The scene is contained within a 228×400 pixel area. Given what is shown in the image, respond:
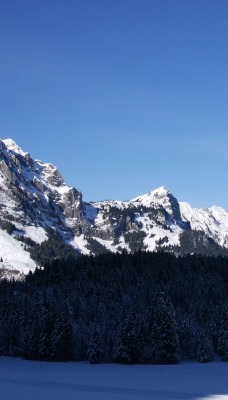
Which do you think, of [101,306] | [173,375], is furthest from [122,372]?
[101,306]

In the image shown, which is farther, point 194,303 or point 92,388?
point 194,303

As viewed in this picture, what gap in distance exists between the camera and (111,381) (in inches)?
3012

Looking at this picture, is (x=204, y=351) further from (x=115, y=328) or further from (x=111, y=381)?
(x=111, y=381)

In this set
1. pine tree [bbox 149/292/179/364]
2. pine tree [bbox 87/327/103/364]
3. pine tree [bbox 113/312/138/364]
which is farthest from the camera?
pine tree [bbox 149/292/179/364]

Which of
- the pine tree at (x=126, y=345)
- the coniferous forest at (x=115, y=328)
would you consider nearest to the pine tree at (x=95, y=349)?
the coniferous forest at (x=115, y=328)

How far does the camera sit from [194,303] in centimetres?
15538

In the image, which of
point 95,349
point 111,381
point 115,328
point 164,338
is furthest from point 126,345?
point 111,381

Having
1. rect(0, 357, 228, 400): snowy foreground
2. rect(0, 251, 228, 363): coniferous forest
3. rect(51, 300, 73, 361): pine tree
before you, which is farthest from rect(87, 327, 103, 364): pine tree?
rect(51, 300, 73, 361): pine tree

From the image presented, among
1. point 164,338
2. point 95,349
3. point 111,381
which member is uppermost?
point 164,338

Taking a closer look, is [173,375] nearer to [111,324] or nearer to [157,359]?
[157,359]

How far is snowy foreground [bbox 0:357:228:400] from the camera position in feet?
195

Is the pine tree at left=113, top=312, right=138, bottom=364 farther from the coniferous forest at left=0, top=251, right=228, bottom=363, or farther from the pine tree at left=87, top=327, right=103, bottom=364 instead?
the pine tree at left=87, top=327, right=103, bottom=364

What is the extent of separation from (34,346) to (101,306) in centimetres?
3307

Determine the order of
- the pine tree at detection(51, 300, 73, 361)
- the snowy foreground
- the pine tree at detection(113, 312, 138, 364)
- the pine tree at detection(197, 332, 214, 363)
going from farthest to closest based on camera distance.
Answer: the pine tree at detection(51, 300, 73, 361) → the pine tree at detection(197, 332, 214, 363) → the pine tree at detection(113, 312, 138, 364) → the snowy foreground
